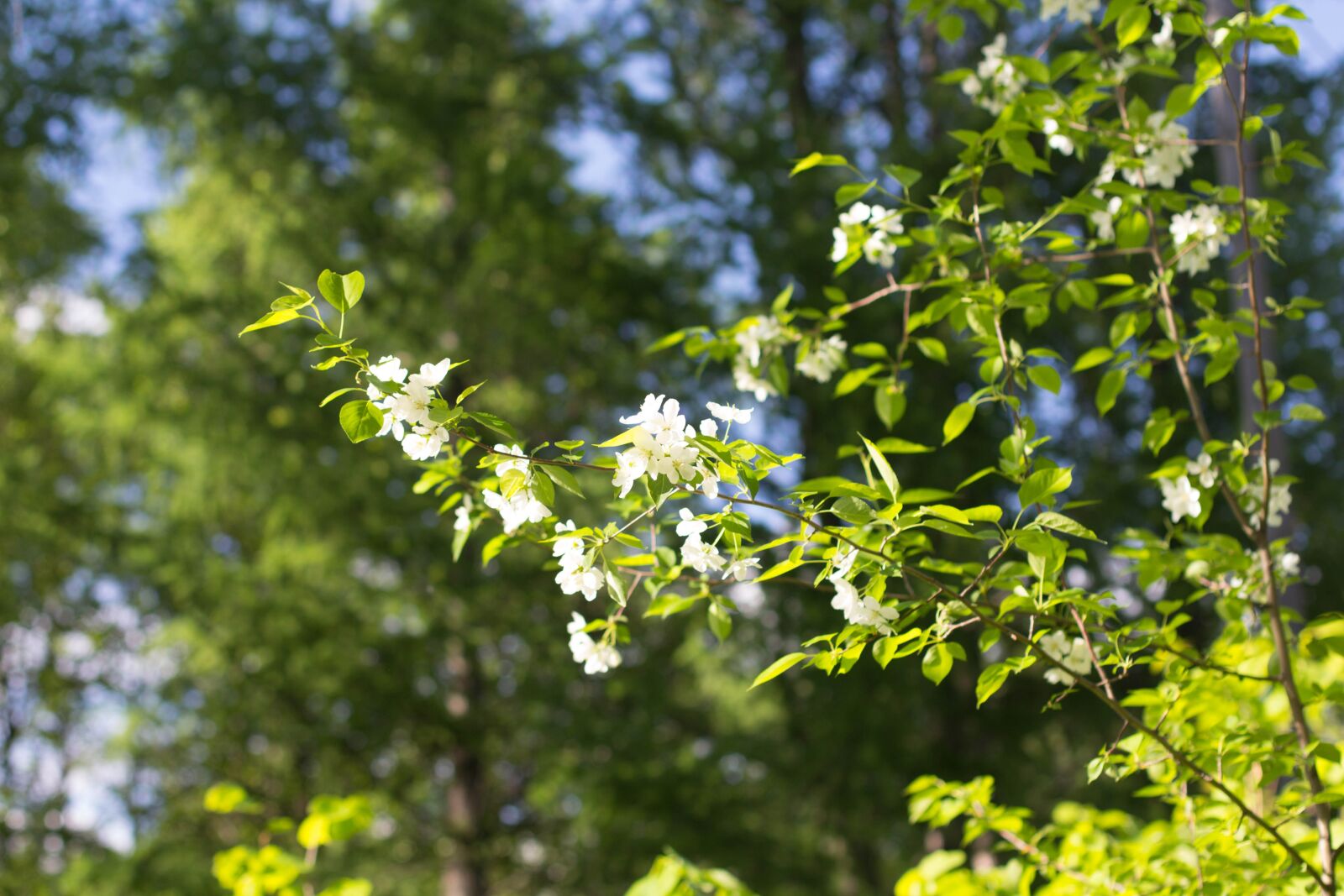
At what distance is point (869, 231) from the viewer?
60.8 inches

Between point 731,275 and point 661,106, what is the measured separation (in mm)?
989

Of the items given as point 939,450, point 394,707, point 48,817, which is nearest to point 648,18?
point 939,450

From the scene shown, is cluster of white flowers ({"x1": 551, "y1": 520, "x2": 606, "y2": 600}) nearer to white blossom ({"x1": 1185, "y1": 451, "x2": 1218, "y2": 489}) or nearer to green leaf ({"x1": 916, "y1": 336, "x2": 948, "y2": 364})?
green leaf ({"x1": 916, "y1": 336, "x2": 948, "y2": 364})

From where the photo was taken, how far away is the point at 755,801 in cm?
488

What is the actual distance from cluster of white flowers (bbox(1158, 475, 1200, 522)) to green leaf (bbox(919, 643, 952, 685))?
48 centimetres

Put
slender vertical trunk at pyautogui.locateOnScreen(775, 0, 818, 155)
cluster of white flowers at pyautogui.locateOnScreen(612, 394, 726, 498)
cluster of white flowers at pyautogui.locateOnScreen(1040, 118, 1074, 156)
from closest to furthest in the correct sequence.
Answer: cluster of white flowers at pyautogui.locateOnScreen(612, 394, 726, 498)
cluster of white flowers at pyautogui.locateOnScreen(1040, 118, 1074, 156)
slender vertical trunk at pyautogui.locateOnScreen(775, 0, 818, 155)

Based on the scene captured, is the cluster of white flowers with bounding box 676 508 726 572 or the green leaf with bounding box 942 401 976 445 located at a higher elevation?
the green leaf with bounding box 942 401 976 445

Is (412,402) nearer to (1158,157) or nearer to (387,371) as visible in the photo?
(387,371)

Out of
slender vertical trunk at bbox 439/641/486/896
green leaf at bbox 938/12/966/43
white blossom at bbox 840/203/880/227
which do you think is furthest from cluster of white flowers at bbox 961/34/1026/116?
slender vertical trunk at bbox 439/641/486/896

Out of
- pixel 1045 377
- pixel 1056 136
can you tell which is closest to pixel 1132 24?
pixel 1056 136

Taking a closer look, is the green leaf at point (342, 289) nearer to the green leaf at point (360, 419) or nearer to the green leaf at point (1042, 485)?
the green leaf at point (360, 419)

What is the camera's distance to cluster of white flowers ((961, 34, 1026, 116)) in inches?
65.5

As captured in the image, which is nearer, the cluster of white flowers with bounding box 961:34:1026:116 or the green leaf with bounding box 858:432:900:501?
the green leaf with bounding box 858:432:900:501

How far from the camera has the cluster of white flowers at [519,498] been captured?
966 mm
